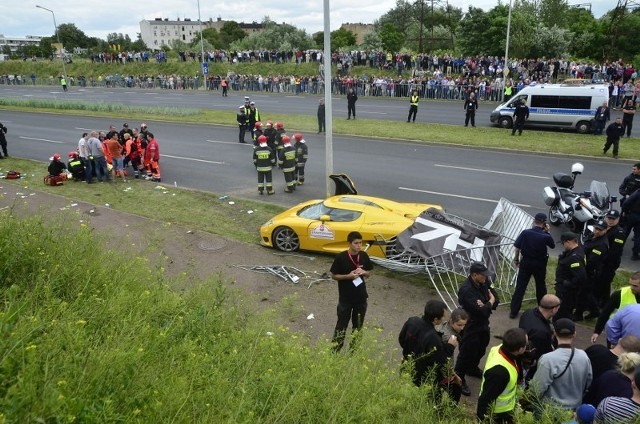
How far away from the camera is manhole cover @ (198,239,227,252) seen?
1107 centimetres

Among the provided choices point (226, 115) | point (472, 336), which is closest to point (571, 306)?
point (472, 336)

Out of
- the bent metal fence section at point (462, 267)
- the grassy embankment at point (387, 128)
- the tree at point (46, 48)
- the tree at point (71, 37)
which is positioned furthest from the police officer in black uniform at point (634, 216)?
the tree at point (71, 37)

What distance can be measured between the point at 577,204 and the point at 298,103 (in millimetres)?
27164

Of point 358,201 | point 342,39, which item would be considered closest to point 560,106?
point 358,201

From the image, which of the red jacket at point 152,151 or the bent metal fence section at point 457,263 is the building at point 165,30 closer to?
the red jacket at point 152,151

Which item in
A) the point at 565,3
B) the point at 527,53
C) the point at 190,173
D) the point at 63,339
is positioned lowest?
the point at 190,173

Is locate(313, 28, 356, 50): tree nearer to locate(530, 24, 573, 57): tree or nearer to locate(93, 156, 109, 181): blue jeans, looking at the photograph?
locate(530, 24, 573, 57): tree

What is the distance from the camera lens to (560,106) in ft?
75.7

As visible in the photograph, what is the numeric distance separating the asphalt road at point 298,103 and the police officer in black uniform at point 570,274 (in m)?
18.3

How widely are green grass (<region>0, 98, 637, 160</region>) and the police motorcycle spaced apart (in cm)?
772

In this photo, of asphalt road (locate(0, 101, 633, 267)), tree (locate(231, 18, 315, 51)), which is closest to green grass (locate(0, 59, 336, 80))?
tree (locate(231, 18, 315, 51))

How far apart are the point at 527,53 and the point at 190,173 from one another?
3338 cm

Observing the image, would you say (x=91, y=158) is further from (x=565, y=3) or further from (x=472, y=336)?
(x=565, y=3)

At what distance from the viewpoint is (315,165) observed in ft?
61.1
